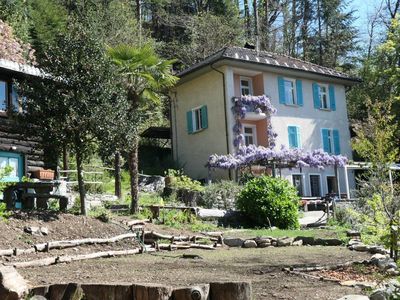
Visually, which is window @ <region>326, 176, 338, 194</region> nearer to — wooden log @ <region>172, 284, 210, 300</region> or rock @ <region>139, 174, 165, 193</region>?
rock @ <region>139, 174, 165, 193</region>

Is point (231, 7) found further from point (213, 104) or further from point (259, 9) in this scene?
point (213, 104)

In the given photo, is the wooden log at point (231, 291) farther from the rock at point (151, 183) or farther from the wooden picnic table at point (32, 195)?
the rock at point (151, 183)

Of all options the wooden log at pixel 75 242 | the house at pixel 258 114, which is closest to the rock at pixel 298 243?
the wooden log at pixel 75 242

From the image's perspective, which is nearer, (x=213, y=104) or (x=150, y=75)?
(x=150, y=75)

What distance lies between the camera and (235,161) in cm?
2583

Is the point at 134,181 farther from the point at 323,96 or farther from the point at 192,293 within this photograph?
the point at 323,96

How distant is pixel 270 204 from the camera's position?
18.1 meters

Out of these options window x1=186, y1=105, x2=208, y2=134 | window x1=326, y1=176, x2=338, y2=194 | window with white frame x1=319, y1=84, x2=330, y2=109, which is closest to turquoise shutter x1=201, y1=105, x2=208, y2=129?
window x1=186, y1=105, x2=208, y2=134

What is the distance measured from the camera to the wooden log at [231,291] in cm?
455

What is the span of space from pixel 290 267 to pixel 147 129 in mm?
24783

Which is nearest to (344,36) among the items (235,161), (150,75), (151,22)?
(151,22)

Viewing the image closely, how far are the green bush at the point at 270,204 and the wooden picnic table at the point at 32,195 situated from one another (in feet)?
22.5

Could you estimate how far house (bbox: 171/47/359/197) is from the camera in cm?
2844

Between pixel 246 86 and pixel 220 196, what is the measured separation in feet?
34.7
